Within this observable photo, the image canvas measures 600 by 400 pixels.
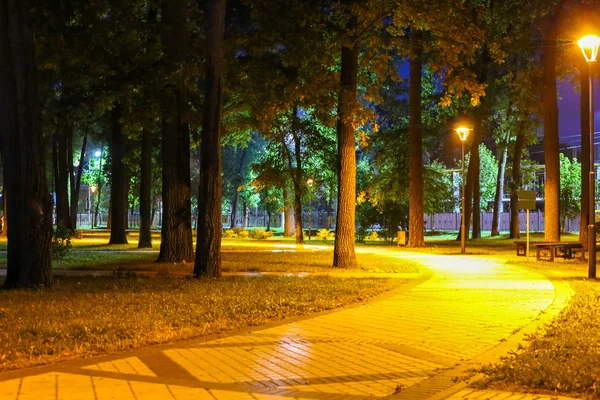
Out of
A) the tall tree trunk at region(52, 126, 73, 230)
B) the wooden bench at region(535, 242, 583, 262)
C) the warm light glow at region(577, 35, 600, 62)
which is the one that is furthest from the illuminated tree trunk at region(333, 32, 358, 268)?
the tall tree trunk at region(52, 126, 73, 230)

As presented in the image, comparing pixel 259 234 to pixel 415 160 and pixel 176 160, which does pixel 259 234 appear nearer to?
pixel 415 160

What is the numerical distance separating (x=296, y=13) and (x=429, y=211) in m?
26.2

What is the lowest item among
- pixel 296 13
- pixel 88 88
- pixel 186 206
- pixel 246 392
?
pixel 246 392

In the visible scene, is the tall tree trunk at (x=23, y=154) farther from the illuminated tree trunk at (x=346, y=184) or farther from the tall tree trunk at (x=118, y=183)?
the tall tree trunk at (x=118, y=183)

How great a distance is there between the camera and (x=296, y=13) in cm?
1825

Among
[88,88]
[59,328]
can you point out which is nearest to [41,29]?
[88,88]

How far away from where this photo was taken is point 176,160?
20.8 metres

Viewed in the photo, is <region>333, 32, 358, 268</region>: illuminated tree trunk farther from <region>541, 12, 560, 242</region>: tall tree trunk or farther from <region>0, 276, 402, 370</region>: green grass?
<region>541, 12, 560, 242</region>: tall tree trunk

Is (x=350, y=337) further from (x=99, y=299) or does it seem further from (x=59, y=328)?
(x=99, y=299)

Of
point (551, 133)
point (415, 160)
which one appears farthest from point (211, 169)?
point (415, 160)

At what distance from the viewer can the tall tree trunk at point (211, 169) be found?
610 inches

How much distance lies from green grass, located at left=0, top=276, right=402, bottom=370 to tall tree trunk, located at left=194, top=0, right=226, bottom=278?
2.46ft

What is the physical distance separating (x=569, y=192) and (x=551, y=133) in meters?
32.6

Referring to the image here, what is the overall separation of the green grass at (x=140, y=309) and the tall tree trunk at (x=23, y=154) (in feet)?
2.92
